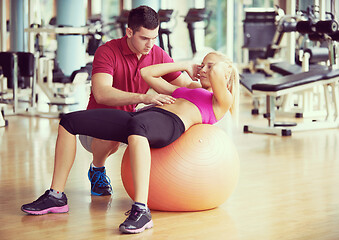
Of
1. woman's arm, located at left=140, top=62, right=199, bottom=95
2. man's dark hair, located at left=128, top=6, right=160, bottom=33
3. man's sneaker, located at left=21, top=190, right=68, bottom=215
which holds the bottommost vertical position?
man's sneaker, located at left=21, top=190, right=68, bottom=215

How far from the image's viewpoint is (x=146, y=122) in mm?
2301

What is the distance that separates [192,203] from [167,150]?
10.0 inches

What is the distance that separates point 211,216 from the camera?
8.05 feet

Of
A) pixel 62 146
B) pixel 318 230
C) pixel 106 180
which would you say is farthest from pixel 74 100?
pixel 318 230

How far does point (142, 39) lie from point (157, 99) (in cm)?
28

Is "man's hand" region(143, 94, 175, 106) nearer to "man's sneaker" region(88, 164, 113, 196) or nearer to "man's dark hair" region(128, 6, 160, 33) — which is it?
"man's dark hair" region(128, 6, 160, 33)

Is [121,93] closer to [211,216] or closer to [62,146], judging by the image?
[62,146]

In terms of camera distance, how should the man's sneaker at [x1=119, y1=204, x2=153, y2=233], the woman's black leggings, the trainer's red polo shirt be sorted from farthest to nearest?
the trainer's red polo shirt, the woman's black leggings, the man's sneaker at [x1=119, y1=204, x2=153, y2=233]

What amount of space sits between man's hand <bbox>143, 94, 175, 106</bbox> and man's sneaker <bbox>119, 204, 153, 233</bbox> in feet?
1.46

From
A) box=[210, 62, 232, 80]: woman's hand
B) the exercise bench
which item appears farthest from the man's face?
the exercise bench

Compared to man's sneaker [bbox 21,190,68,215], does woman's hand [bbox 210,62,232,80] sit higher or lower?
higher

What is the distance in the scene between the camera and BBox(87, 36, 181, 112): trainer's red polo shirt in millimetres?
2590

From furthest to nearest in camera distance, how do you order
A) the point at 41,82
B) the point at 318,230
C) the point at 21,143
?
the point at 41,82 < the point at 21,143 < the point at 318,230

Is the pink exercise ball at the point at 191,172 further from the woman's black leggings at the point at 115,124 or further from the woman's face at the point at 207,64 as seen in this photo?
the woman's face at the point at 207,64
